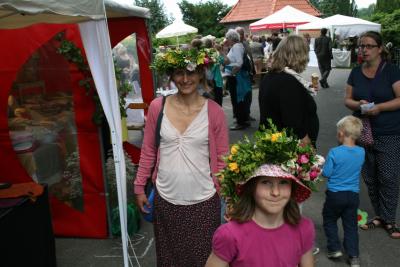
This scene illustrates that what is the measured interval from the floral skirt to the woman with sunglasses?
1.95 meters

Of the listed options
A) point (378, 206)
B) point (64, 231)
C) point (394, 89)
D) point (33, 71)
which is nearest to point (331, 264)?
point (378, 206)

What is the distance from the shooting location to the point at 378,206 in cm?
449

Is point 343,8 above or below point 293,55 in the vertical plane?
above

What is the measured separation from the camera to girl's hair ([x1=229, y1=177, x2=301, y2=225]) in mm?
2021

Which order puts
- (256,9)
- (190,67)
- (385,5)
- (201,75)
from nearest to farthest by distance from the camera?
(190,67) < (201,75) < (385,5) < (256,9)

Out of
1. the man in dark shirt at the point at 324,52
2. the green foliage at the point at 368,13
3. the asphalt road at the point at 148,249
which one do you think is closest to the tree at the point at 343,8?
the green foliage at the point at 368,13

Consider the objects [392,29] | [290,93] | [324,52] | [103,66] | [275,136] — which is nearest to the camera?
[275,136]

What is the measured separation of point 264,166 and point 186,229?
40.7 inches

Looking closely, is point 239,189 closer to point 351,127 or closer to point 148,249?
point 351,127

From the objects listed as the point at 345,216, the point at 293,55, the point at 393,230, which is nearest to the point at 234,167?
the point at 293,55

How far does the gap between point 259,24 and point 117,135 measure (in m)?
16.3

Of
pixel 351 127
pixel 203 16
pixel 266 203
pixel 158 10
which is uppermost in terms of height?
pixel 158 10

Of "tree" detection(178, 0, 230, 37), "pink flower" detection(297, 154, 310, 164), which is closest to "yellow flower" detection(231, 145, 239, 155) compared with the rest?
"pink flower" detection(297, 154, 310, 164)

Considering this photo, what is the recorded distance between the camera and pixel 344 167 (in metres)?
3.67
